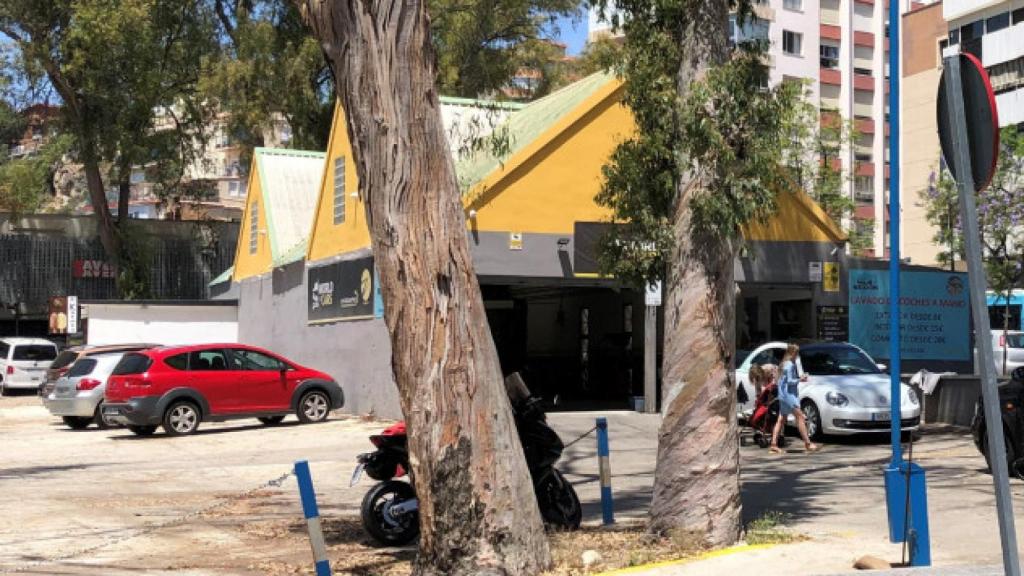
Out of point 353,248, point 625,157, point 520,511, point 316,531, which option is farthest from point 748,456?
point 353,248

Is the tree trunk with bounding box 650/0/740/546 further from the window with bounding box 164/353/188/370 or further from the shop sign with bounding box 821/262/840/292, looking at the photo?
the shop sign with bounding box 821/262/840/292

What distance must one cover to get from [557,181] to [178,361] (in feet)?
27.0

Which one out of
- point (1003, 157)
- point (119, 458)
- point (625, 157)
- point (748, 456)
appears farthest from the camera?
point (1003, 157)

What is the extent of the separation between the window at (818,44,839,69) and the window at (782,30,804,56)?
6.07ft

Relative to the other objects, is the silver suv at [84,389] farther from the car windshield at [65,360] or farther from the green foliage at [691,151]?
the green foliage at [691,151]

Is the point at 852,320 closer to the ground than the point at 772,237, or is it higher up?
closer to the ground

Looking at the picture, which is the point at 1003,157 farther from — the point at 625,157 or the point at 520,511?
the point at 520,511

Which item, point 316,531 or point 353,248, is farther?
point 353,248

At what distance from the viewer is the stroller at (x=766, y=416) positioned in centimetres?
1853

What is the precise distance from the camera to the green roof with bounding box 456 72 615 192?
24344mm

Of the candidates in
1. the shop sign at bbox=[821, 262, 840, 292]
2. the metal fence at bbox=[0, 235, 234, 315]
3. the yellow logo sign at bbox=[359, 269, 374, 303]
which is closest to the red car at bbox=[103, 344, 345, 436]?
the yellow logo sign at bbox=[359, 269, 374, 303]

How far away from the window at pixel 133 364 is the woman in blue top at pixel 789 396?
11349mm

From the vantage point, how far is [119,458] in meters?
19.2

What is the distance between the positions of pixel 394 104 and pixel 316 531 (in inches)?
119
